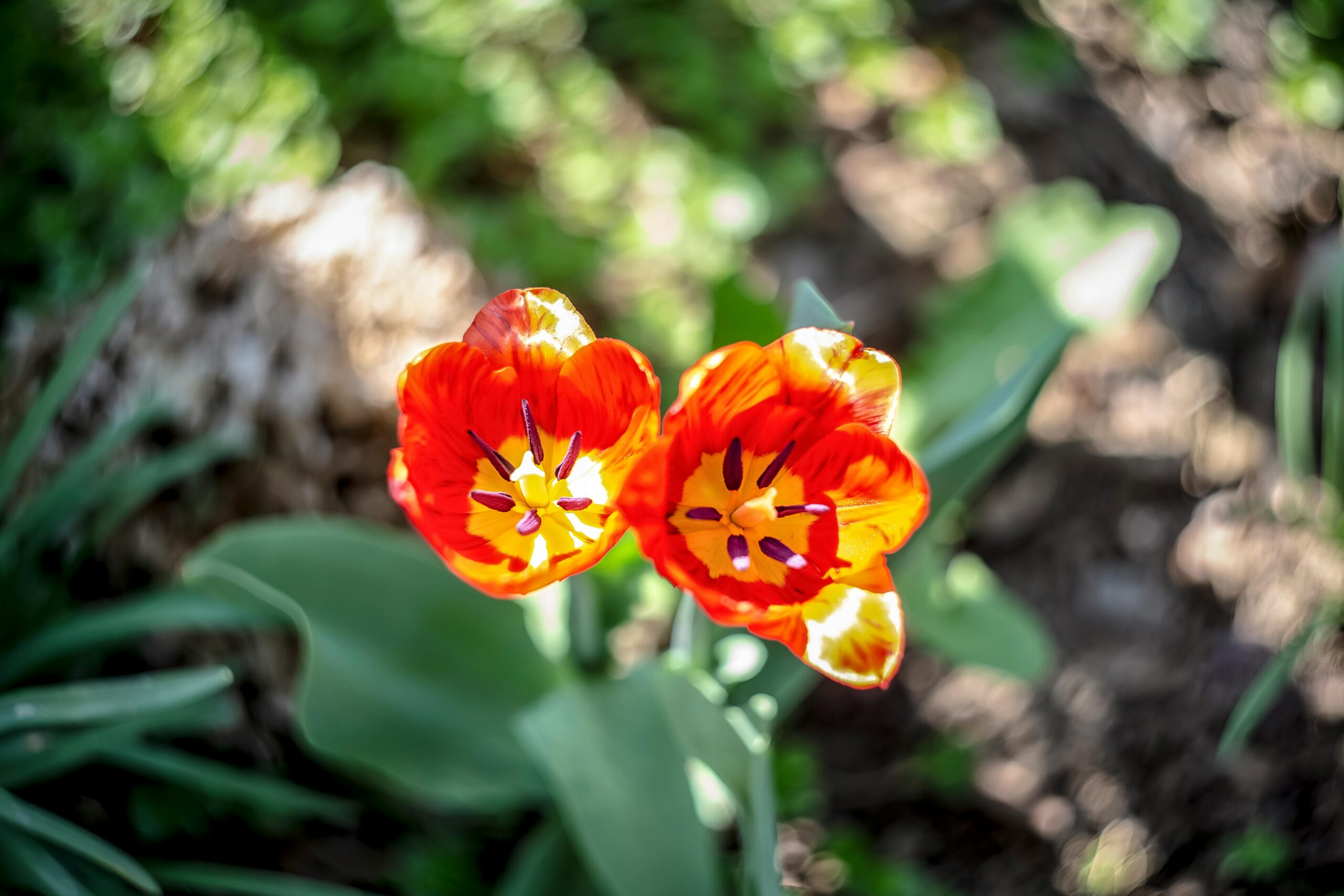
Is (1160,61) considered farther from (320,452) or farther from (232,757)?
(232,757)

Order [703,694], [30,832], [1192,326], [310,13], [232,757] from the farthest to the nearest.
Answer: [1192,326] → [310,13] → [232,757] → [30,832] → [703,694]

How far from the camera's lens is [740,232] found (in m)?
1.98

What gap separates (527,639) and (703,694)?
0.41m

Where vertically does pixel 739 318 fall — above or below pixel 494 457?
below

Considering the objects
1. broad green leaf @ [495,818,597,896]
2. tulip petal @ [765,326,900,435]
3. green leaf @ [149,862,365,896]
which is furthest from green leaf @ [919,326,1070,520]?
green leaf @ [149,862,365,896]

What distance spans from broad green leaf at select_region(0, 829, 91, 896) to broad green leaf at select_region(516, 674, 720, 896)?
22.8 inches

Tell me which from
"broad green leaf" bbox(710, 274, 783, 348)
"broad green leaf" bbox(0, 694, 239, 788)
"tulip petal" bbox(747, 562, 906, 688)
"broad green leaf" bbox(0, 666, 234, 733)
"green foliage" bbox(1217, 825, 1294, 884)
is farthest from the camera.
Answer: "green foliage" bbox(1217, 825, 1294, 884)

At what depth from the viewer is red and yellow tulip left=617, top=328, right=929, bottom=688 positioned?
658 millimetres

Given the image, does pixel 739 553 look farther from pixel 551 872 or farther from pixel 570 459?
pixel 551 872

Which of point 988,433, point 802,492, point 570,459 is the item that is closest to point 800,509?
point 802,492

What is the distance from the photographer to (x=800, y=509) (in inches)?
27.3

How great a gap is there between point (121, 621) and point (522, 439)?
843mm

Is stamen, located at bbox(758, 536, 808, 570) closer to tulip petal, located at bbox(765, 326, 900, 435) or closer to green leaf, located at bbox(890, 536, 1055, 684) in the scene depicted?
tulip petal, located at bbox(765, 326, 900, 435)

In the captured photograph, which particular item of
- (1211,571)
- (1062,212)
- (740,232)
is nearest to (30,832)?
(740,232)
